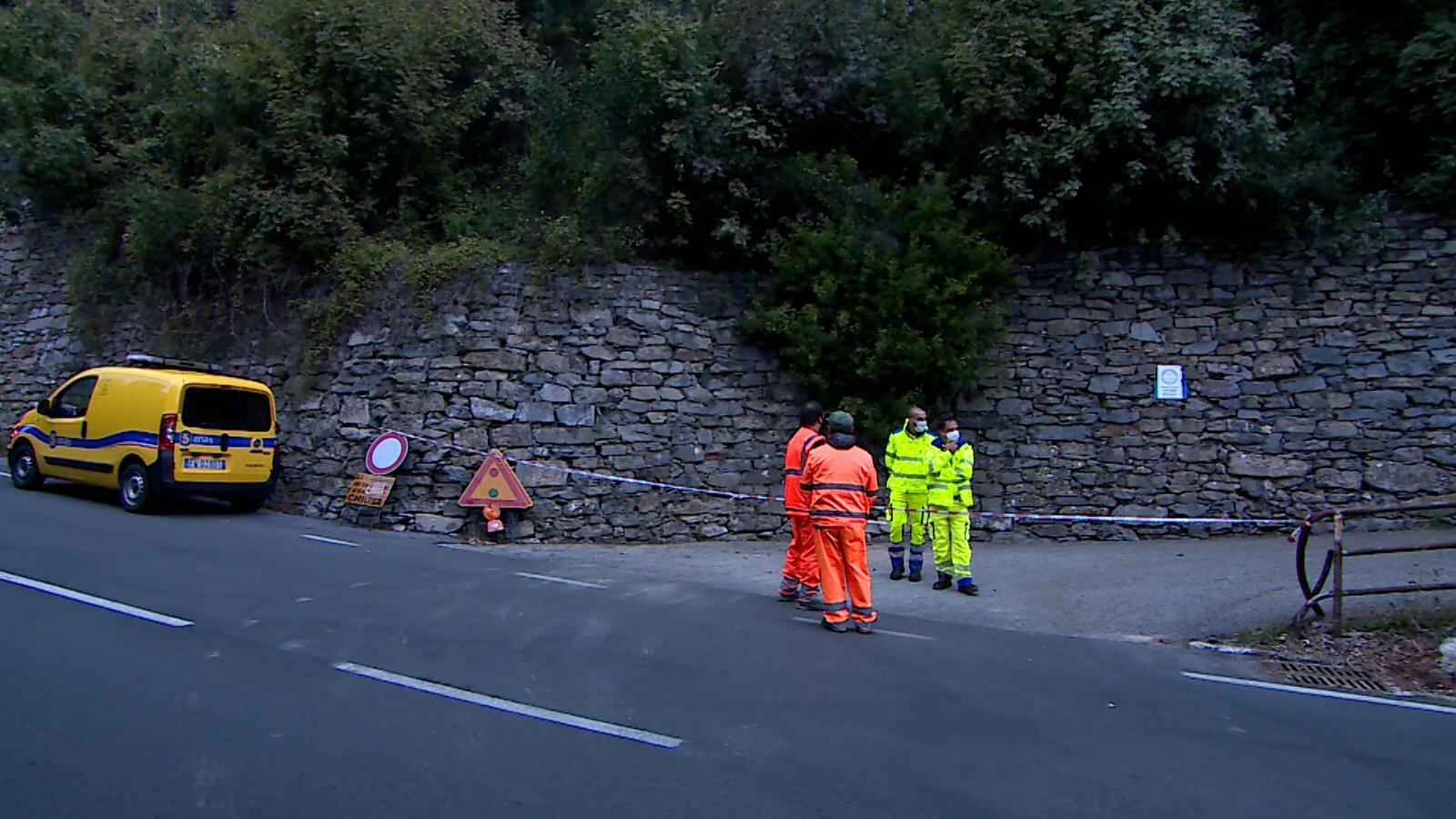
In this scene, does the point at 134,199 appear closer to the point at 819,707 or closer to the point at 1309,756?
the point at 819,707

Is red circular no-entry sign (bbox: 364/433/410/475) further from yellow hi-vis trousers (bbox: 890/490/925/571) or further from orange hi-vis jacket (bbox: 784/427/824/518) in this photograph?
yellow hi-vis trousers (bbox: 890/490/925/571)

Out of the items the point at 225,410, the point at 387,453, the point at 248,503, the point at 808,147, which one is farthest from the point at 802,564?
the point at 248,503

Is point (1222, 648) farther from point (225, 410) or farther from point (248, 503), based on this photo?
point (248, 503)

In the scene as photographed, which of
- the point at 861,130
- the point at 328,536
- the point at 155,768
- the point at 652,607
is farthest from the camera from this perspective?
the point at 861,130

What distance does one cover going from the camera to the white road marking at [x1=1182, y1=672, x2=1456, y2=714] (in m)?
6.91

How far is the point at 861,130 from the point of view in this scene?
1566cm

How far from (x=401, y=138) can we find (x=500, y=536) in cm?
691

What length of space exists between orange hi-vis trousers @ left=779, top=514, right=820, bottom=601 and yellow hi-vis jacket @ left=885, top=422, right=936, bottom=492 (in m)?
1.69

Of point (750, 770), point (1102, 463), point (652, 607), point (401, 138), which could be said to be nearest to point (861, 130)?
point (1102, 463)

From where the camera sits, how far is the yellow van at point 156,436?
13281 millimetres

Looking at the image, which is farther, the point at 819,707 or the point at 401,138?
the point at 401,138

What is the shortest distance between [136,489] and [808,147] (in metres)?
10.3

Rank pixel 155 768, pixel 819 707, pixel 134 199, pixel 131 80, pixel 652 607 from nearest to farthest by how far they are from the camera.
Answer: pixel 155 768 < pixel 819 707 < pixel 652 607 < pixel 134 199 < pixel 131 80

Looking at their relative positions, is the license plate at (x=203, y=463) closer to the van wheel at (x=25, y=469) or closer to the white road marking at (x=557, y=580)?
the van wheel at (x=25, y=469)
